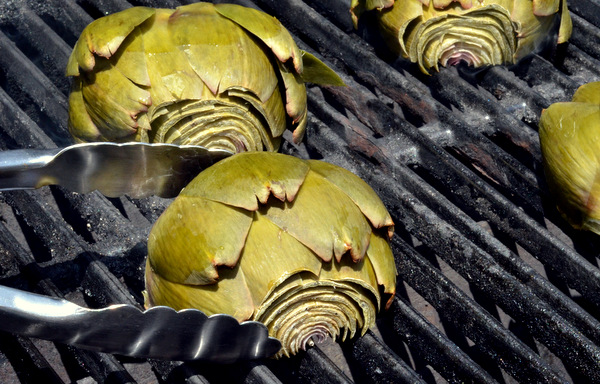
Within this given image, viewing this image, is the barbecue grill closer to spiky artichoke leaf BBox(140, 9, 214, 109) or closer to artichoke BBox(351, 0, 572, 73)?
artichoke BBox(351, 0, 572, 73)

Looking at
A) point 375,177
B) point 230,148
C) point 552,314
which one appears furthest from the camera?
point 375,177

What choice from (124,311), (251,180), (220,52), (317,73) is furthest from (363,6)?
(124,311)

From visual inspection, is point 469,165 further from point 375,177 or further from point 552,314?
point 552,314

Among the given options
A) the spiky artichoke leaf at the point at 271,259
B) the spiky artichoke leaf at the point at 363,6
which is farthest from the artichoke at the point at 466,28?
the spiky artichoke leaf at the point at 271,259

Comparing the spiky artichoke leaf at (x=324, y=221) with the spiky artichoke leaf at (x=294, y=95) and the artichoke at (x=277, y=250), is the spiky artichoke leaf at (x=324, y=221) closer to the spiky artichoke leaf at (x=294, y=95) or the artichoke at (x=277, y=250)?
the artichoke at (x=277, y=250)

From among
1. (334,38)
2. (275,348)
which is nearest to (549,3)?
(334,38)

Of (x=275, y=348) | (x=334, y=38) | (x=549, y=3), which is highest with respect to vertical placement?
(x=549, y=3)

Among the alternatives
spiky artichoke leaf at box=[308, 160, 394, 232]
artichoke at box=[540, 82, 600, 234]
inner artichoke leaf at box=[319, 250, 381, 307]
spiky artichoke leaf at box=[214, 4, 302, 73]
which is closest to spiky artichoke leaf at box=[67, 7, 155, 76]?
spiky artichoke leaf at box=[214, 4, 302, 73]
